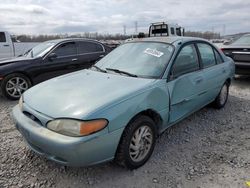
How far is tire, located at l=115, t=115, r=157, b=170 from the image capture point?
265cm

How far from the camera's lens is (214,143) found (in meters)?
3.56

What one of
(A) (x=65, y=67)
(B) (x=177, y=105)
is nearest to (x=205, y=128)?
(B) (x=177, y=105)

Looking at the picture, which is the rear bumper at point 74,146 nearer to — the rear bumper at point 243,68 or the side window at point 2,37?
the rear bumper at point 243,68

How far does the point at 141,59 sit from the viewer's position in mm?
3441

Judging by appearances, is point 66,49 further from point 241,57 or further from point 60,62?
point 241,57

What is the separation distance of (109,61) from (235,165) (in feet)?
7.41

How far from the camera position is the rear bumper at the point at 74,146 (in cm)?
230

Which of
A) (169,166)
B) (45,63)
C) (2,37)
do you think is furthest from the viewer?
(2,37)

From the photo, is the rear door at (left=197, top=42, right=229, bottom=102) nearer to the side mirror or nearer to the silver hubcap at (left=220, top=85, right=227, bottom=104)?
the silver hubcap at (left=220, top=85, right=227, bottom=104)

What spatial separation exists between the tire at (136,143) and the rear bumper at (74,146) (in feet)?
0.44

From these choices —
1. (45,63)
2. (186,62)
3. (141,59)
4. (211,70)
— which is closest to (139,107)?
(141,59)

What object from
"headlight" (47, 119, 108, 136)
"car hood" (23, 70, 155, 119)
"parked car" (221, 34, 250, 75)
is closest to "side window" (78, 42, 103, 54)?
"car hood" (23, 70, 155, 119)

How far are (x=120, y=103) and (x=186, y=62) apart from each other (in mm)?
1529

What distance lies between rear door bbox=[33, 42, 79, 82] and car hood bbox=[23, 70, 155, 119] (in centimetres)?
284
